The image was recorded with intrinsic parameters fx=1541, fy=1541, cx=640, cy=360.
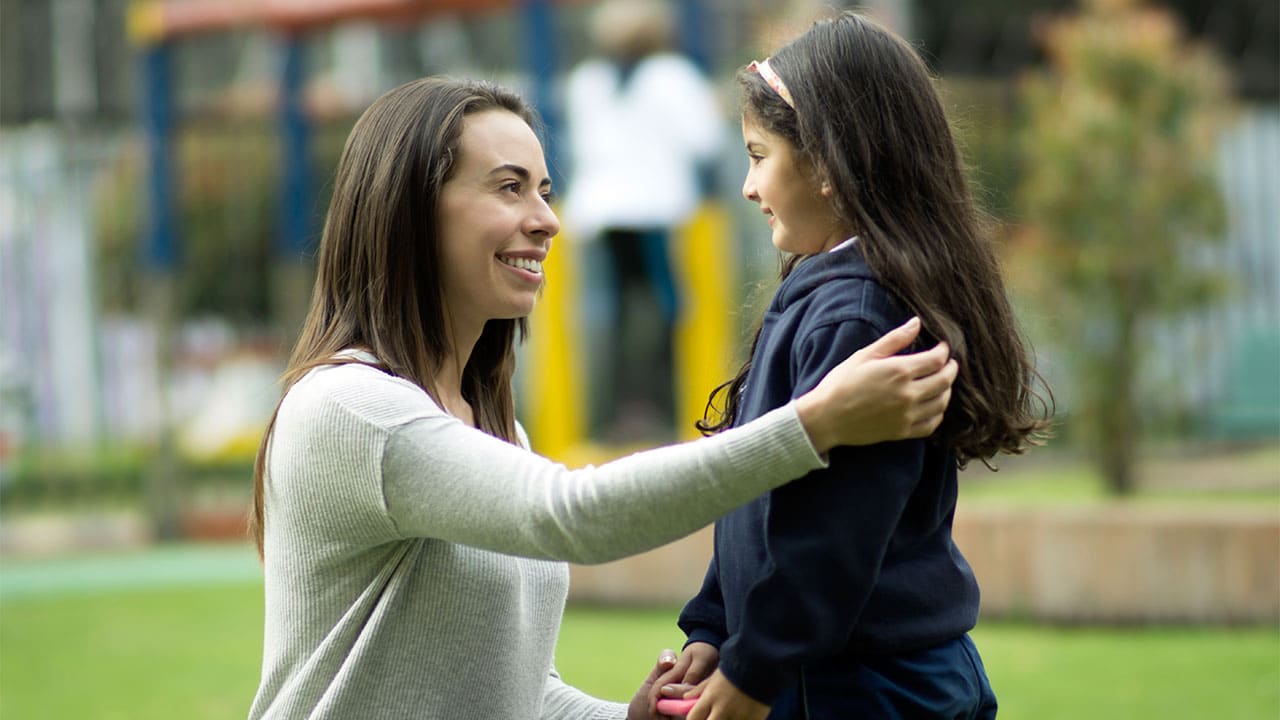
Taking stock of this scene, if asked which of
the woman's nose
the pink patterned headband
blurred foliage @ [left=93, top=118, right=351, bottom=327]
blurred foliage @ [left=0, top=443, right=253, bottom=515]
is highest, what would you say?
the pink patterned headband

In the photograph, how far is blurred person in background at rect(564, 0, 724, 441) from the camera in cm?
815

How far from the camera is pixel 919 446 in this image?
1945 millimetres

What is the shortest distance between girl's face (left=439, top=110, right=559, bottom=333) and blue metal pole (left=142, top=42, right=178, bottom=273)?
32.7 feet

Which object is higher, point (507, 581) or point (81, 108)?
point (507, 581)

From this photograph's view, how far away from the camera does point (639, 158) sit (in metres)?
8.16

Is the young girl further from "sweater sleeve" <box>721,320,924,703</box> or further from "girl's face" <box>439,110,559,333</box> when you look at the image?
"girl's face" <box>439,110,559,333</box>

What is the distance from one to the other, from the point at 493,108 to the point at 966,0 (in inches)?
545

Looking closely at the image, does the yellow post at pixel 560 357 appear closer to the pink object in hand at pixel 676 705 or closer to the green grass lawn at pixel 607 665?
the green grass lawn at pixel 607 665

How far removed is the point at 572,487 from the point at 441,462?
0.20 meters

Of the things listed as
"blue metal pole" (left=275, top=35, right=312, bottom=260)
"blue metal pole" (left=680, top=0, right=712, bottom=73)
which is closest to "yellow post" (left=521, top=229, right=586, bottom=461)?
Answer: "blue metal pole" (left=680, top=0, right=712, bottom=73)

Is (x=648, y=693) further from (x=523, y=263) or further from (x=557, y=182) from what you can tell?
(x=557, y=182)

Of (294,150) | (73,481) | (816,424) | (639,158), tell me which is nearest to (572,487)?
(816,424)

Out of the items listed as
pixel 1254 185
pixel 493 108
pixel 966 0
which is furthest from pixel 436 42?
pixel 493 108

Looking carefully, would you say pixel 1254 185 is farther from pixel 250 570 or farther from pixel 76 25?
pixel 76 25
